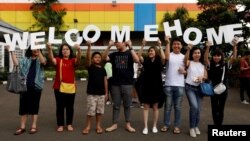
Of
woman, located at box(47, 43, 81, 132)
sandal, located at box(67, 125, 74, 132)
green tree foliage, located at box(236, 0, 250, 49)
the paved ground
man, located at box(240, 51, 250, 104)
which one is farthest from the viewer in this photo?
green tree foliage, located at box(236, 0, 250, 49)

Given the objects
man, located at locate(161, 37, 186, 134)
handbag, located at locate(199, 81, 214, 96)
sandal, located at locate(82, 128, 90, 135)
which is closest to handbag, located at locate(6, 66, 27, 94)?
sandal, located at locate(82, 128, 90, 135)

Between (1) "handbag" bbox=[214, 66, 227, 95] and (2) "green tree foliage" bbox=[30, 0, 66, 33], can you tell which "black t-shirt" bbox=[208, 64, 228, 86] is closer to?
(1) "handbag" bbox=[214, 66, 227, 95]

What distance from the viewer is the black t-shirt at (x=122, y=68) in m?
7.05

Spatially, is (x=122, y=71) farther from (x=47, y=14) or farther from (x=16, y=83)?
(x=47, y=14)

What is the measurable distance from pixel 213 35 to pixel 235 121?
96.2 inches

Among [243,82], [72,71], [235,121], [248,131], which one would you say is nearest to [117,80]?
[72,71]

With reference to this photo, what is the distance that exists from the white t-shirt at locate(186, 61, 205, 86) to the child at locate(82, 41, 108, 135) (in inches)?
63.4

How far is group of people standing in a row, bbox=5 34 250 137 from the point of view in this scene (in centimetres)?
695

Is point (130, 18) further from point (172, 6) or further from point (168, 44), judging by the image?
point (168, 44)

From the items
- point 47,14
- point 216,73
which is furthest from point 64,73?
point 47,14

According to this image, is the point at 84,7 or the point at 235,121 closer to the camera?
the point at 235,121

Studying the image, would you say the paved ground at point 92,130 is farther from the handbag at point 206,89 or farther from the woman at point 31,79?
the handbag at point 206,89

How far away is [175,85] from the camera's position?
6973mm

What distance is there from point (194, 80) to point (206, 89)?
0.94 ft
